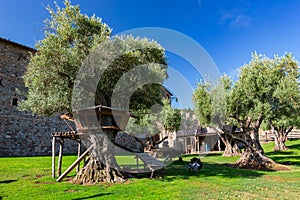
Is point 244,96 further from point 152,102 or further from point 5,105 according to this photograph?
point 5,105

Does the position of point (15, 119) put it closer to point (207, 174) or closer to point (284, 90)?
point (207, 174)

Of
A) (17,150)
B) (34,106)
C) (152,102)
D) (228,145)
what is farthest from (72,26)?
(228,145)

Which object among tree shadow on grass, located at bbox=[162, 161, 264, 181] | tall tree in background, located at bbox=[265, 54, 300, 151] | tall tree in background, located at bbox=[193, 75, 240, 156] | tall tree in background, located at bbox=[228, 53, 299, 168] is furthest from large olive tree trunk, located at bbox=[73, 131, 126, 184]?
tall tree in background, located at bbox=[265, 54, 300, 151]

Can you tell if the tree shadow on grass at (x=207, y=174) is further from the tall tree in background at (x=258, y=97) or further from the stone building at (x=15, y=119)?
the stone building at (x=15, y=119)

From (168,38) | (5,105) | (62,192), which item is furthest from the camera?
(5,105)

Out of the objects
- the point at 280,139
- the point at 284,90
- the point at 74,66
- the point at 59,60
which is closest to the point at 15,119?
the point at 59,60

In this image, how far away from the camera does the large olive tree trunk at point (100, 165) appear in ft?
32.4

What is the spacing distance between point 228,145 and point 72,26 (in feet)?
71.3

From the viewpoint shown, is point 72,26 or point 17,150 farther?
point 17,150

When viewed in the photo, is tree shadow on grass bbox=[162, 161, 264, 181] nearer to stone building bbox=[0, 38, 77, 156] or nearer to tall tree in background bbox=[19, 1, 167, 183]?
tall tree in background bbox=[19, 1, 167, 183]

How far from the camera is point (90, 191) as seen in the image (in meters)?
7.96

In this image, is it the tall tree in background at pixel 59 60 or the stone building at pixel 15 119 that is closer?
the tall tree in background at pixel 59 60

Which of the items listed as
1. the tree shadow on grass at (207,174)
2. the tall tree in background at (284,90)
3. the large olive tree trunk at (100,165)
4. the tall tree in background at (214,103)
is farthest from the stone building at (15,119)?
the tall tree in background at (284,90)

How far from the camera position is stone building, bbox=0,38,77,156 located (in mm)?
20641
